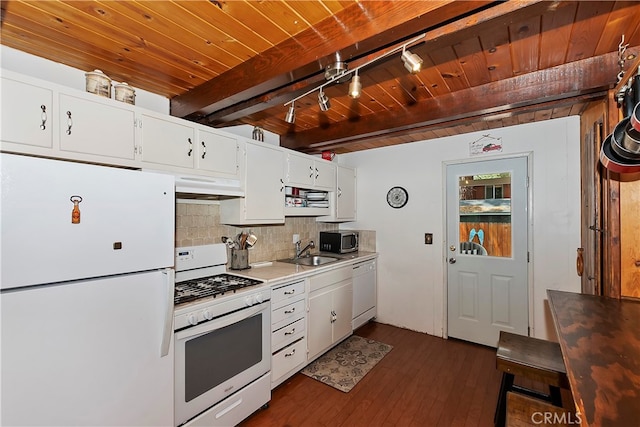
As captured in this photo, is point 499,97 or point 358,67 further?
point 499,97

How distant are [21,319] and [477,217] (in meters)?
3.64

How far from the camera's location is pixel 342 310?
314 centimetres

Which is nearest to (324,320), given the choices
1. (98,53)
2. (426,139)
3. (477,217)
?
(477,217)

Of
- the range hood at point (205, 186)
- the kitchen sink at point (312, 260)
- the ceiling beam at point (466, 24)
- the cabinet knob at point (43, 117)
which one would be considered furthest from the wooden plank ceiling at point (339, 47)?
the kitchen sink at point (312, 260)

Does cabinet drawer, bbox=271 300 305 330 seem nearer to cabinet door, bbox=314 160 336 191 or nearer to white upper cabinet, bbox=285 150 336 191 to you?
white upper cabinet, bbox=285 150 336 191

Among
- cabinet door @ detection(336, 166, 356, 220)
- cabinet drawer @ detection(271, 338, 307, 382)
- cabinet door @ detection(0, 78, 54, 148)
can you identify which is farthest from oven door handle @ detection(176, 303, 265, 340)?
cabinet door @ detection(336, 166, 356, 220)

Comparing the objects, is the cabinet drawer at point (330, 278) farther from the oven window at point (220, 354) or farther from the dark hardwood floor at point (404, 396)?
the dark hardwood floor at point (404, 396)

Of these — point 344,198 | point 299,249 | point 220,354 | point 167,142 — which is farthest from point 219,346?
point 344,198

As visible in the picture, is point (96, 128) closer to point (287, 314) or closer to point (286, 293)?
point (286, 293)

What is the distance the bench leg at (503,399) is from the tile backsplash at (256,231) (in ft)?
7.09

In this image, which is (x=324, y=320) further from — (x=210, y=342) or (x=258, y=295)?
(x=210, y=342)

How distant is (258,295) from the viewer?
2164 millimetres

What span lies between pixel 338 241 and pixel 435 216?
121cm

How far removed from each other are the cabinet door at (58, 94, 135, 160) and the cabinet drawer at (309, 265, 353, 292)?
178 cm
